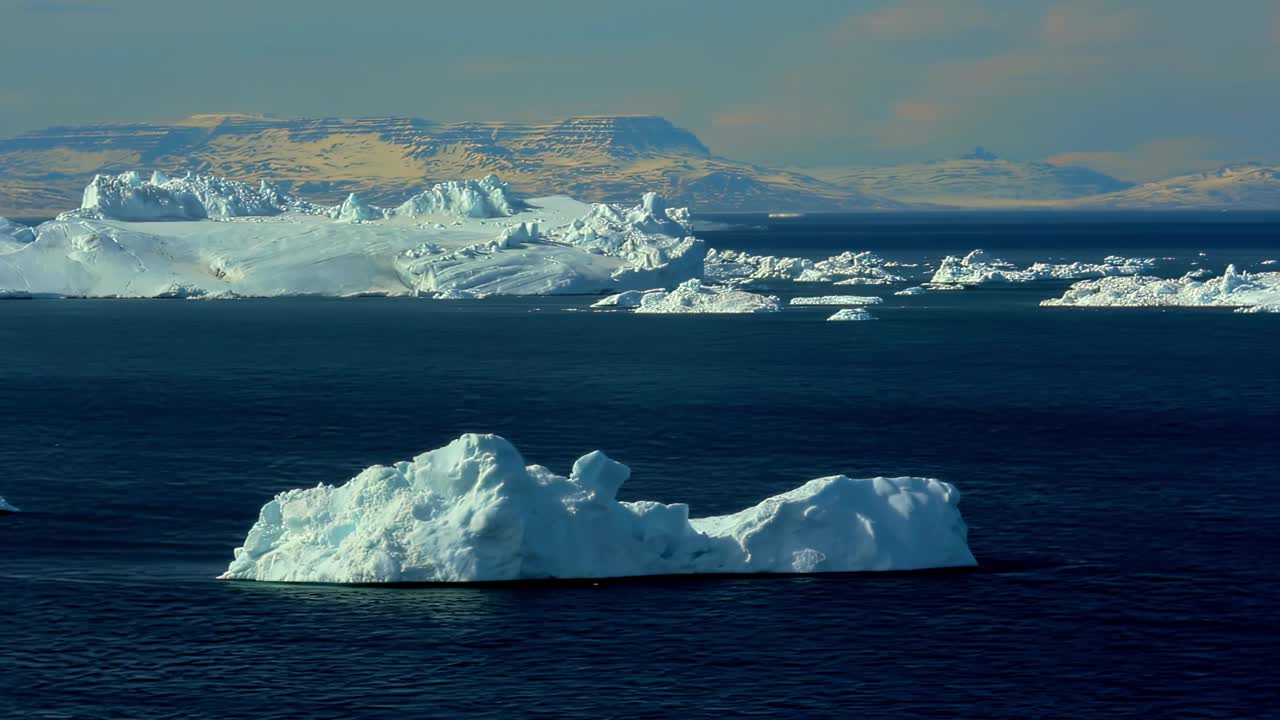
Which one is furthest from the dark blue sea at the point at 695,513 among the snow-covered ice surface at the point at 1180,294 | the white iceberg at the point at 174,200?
the white iceberg at the point at 174,200

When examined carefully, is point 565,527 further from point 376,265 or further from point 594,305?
point 376,265

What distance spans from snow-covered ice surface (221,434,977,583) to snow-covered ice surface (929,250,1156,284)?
366ft

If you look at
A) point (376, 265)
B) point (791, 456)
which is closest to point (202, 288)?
point (376, 265)

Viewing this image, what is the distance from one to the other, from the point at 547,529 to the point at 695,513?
27.2 feet

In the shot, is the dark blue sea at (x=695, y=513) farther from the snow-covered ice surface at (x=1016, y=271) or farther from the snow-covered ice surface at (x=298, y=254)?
the snow-covered ice surface at (x=1016, y=271)

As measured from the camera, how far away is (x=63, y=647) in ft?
97.0

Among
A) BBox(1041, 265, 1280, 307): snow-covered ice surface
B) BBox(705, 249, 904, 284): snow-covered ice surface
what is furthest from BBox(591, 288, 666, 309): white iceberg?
BBox(705, 249, 904, 284): snow-covered ice surface

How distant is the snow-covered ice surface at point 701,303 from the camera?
11338 centimetres

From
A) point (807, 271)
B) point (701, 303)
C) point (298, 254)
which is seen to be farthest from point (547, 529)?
point (807, 271)

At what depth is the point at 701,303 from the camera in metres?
114

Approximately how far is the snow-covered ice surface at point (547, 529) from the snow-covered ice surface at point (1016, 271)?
11142 cm

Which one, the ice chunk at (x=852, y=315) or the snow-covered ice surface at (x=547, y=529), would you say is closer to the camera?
the snow-covered ice surface at (x=547, y=529)

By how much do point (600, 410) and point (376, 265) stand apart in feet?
216

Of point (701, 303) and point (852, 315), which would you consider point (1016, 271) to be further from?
point (852, 315)
